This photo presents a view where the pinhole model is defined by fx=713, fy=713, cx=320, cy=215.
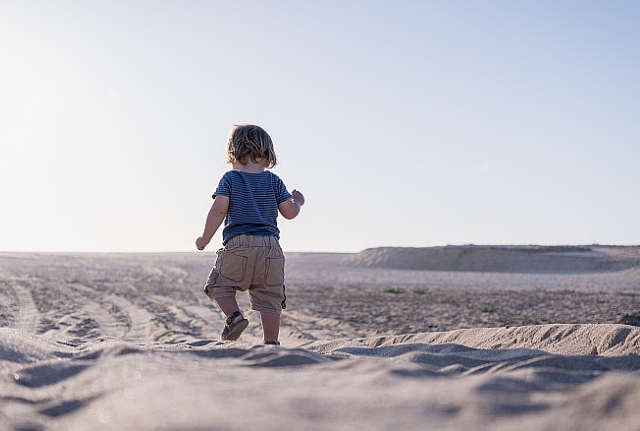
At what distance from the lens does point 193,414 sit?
1.66 metres

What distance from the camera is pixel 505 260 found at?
120ft

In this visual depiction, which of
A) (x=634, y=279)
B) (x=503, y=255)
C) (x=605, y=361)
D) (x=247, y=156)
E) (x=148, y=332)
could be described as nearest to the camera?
(x=605, y=361)

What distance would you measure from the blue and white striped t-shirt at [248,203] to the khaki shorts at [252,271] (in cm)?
7

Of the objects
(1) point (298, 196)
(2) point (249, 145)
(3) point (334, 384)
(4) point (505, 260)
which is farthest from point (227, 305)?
(4) point (505, 260)

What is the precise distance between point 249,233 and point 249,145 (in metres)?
0.58

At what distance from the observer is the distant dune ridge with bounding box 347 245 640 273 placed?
3528 centimetres

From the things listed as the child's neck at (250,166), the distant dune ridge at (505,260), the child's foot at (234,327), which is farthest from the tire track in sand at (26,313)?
the distant dune ridge at (505,260)

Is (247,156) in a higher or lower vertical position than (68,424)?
higher

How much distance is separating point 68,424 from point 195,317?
26.9ft

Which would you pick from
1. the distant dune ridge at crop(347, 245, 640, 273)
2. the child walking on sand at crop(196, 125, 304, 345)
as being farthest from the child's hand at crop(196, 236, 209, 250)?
the distant dune ridge at crop(347, 245, 640, 273)

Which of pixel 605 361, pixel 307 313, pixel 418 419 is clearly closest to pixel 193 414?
pixel 418 419

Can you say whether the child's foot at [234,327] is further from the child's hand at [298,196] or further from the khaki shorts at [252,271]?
the child's hand at [298,196]

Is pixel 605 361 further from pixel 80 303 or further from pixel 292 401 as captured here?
pixel 80 303

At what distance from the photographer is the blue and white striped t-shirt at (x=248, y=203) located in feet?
15.4
